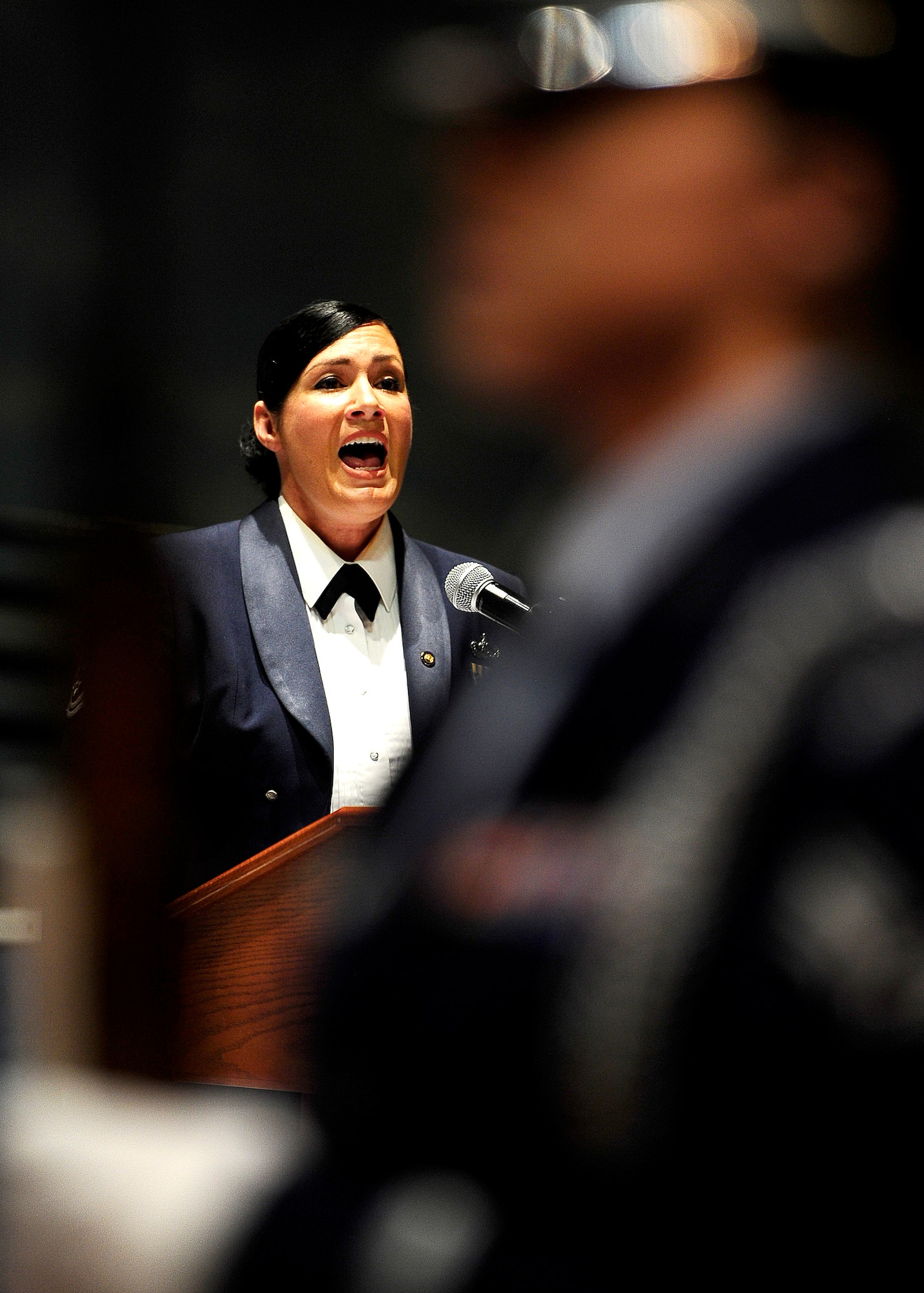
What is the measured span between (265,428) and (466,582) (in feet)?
0.94

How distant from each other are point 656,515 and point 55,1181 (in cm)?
53

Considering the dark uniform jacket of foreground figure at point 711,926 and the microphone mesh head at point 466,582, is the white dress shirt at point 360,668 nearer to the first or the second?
the microphone mesh head at point 466,582

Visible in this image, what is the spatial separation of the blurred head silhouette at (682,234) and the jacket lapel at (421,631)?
729 millimetres

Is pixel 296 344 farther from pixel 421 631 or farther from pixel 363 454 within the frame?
pixel 421 631

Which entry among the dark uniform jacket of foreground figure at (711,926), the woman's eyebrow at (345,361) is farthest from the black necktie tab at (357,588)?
the dark uniform jacket of foreground figure at (711,926)

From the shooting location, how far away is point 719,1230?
552mm

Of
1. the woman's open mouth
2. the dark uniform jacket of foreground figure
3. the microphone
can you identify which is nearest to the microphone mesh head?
the microphone

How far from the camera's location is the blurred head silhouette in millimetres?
678

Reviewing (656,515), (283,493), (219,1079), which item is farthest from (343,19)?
(219,1079)

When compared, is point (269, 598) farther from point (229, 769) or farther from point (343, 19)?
point (343, 19)

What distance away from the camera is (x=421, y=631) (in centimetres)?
149

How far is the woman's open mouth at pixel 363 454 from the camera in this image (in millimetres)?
1464

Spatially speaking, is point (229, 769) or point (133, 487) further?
point (229, 769)

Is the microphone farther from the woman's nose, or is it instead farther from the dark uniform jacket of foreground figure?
the dark uniform jacket of foreground figure
